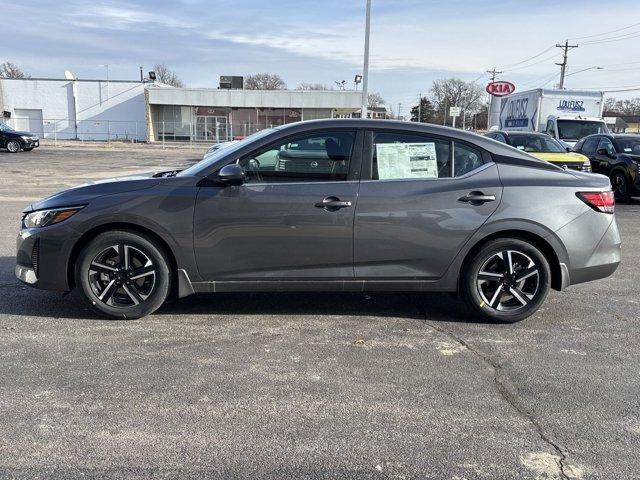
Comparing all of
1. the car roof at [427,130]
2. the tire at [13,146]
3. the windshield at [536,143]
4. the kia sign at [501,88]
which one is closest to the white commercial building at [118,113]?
the kia sign at [501,88]

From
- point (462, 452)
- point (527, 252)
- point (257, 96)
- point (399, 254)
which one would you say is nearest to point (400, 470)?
point (462, 452)

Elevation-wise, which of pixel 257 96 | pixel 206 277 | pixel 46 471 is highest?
pixel 257 96

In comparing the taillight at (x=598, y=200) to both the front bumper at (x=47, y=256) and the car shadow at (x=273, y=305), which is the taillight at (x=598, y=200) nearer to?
the car shadow at (x=273, y=305)

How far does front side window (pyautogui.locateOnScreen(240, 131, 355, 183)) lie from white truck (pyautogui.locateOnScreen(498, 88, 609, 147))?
17021 mm

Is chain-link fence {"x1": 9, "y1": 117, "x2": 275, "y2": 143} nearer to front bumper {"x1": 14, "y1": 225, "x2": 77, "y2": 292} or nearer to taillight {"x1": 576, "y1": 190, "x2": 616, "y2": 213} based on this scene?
front bumper {"x1": 14, "y1": 225, "x2": 77, "y2": 292}

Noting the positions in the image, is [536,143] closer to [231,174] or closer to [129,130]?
[231,174]

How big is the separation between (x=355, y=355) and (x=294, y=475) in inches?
58.9

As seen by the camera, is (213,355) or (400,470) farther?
(213,355)

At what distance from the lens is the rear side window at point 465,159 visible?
4723mm

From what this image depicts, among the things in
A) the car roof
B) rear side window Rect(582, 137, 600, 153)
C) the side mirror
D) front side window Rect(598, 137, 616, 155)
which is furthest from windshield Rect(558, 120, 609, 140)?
the side mirror

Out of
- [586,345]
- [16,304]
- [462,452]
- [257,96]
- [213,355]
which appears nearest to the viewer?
[462,452]

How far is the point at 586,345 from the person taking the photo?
174 inches

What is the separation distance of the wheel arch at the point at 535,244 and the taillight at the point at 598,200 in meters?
0.50

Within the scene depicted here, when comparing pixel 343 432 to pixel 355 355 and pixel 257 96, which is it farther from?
pixel 257 96
